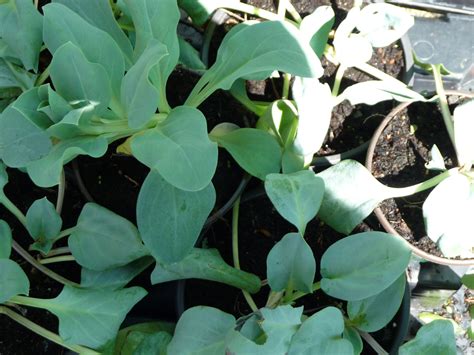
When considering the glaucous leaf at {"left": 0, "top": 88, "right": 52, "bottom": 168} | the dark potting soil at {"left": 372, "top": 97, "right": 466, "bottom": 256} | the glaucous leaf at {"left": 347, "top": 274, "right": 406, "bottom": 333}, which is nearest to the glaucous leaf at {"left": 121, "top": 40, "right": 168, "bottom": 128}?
the glaucous leaf at {"left": 0, "top": 88, "right": 52, "bottom": 168}

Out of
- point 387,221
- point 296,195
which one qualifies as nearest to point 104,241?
point 296,195

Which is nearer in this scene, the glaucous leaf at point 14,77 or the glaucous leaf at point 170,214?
the glaucous leaf at point 170,214

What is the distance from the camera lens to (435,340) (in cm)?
73

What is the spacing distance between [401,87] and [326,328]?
477 mm

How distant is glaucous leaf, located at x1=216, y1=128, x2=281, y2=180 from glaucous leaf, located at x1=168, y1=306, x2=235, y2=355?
0.23m

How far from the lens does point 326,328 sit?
2.36 feet

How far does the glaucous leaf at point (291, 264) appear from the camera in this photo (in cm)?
80

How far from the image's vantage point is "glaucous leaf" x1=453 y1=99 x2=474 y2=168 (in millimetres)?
945

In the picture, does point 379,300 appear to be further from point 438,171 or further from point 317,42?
point 317,42

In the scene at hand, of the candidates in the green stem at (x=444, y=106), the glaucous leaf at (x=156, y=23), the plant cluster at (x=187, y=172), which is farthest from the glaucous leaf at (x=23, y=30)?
the green stem at (x=444, y=106)

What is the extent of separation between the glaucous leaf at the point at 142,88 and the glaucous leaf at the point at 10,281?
0.95 ft

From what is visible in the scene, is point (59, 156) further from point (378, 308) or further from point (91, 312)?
point (378, 308)

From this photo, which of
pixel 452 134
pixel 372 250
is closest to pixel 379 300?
pixel 372 250

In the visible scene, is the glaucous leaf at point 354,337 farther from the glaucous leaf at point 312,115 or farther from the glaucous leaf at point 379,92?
the glaucous leaf at point 379,92
